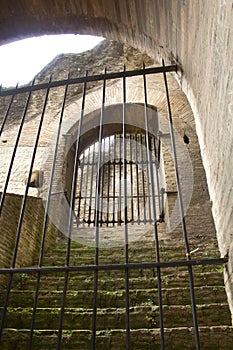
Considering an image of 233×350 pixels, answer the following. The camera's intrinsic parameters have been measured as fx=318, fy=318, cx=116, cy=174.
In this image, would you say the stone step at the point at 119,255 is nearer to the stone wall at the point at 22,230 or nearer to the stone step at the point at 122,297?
the stone wall at the point at 22,230

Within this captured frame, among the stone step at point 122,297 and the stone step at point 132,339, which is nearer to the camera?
the stone step at point 132,339

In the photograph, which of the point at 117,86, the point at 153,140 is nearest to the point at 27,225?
the point at 153,140

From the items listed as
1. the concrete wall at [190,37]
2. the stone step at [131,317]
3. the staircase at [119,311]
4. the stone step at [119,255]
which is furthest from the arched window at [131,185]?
the concrete wall at [190,37]

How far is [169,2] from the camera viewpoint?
6.97 feet

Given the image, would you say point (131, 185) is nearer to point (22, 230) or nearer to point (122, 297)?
point (22, 230)

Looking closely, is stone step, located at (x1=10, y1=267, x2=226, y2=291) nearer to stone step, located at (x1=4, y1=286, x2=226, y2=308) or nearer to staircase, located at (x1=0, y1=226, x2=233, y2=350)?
staircase, located at (x1=0, y1=226, x2=233, y2=350)

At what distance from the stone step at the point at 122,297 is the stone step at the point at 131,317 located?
0.20 m

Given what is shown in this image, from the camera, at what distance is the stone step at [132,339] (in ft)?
8.12

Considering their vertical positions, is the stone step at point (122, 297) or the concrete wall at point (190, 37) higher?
the concrete wall at point (190, 37)

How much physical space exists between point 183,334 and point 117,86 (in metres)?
7.38

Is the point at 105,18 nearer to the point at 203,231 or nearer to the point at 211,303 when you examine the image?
the point at 211,303

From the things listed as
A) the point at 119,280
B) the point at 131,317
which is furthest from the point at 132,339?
the point at 119,280

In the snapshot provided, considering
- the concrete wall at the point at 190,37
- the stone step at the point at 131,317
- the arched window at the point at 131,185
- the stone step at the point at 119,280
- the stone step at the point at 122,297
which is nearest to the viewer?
the concrete wall at the point at 190,37

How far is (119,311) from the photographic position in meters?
2.97
